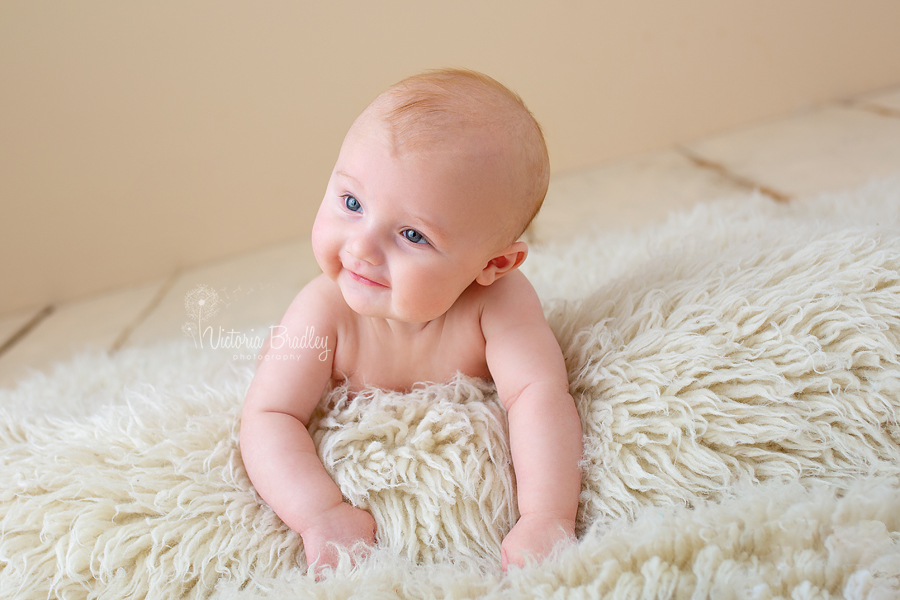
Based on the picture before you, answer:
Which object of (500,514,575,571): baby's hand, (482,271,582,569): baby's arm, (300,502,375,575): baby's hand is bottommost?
(300,502,375,575): baby's hand

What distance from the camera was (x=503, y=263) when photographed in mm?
711

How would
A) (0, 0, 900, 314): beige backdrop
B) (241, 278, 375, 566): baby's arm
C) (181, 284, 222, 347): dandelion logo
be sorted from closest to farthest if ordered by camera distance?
(241, 278, 375, 566): baby's arm < (181, 284, 222, 347): dandelion logo < (0, 0, 900, 314): beige backdrop

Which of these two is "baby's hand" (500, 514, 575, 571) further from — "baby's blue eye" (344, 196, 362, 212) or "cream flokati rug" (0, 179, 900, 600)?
"baby's blue eye" (344, 196, 362, 212)

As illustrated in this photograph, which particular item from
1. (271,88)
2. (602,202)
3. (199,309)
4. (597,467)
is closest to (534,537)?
(597,467)

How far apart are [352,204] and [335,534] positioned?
0.96 ft

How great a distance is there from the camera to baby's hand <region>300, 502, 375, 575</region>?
24.7 inches

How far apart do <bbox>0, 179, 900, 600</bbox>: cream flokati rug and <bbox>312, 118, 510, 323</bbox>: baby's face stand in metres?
0.12

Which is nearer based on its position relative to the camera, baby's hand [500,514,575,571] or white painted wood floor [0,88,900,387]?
baby's hand [500,514,575,571]

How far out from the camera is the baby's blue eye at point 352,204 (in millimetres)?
654

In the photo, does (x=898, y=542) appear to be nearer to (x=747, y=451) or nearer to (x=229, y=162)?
(x=747, y=451)

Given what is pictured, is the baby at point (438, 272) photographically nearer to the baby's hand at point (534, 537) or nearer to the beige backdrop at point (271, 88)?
the baby's hand at point (534, 537)

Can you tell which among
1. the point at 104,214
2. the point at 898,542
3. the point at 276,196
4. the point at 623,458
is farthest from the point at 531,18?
the point at 898,542

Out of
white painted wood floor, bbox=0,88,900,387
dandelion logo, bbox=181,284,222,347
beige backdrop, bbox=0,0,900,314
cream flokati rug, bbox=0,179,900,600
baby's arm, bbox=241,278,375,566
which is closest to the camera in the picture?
cream flokati rug, bbox=0,179,900,600

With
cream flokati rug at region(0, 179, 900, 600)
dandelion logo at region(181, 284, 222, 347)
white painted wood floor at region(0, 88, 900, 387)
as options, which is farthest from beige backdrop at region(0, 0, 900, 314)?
cream flokati rug at region(0, 179, 900, 600)
